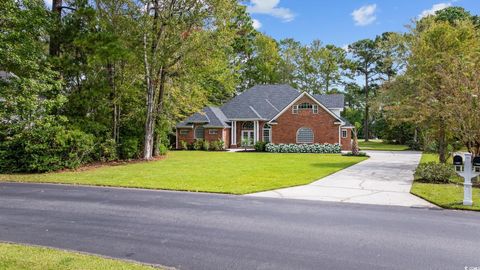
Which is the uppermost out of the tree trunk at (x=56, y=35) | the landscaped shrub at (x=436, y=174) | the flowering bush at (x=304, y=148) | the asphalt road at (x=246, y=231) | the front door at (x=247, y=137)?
the tree trunk at (x=56, y=35)

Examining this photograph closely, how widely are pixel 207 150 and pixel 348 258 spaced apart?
29.6 meters

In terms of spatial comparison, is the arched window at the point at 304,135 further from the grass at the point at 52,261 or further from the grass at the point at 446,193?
the grass at the point at 52,261

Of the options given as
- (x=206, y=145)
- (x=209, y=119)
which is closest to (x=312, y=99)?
(x=209, y=119)

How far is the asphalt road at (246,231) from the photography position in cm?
498

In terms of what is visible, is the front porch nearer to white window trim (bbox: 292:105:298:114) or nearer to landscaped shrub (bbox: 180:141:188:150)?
white window trim (bbox: 292:105:298:114)

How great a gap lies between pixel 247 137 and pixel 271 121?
11.3 feet

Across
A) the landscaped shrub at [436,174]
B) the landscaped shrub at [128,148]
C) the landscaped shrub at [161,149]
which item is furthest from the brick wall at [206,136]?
the landscaped shrub at [436,174]

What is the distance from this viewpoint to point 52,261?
4590 millimetres

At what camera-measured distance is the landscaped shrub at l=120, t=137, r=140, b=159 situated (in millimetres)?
21528

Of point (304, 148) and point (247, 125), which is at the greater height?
point (247, 125)

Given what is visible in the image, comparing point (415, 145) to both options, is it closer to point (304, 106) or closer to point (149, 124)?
point (304, 106)

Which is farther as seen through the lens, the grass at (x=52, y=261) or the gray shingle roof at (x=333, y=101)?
the gray shingle roof at (x=333, y=101)

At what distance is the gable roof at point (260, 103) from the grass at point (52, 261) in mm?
30902

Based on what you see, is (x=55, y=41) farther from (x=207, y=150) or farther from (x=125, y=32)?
(x=207, y=150)
